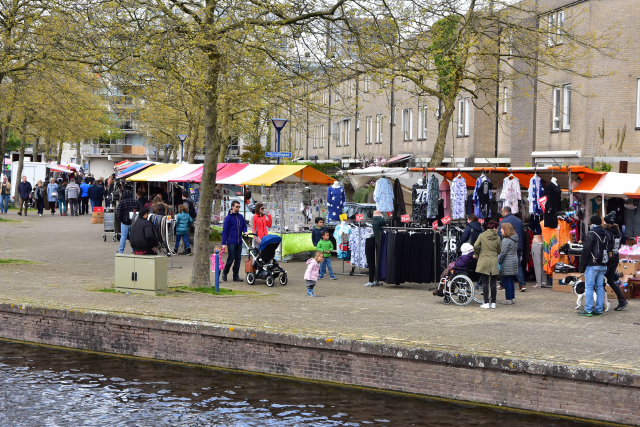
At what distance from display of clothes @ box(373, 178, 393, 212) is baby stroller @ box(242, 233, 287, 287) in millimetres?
3020

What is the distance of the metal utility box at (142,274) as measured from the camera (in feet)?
47.8

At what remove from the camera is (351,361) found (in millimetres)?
10055

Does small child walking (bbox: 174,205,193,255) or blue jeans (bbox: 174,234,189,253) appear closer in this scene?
small child walking (bbox: 174,205,193,255)

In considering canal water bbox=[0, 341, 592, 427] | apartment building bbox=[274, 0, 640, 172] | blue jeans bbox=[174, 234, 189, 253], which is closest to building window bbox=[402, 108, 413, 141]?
apartment building bbox=[274, 0, 640, 172]

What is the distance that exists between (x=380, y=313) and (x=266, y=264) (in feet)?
15.5

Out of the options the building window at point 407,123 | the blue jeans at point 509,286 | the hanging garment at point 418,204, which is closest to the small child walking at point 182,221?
the hanging garment at point 418,204

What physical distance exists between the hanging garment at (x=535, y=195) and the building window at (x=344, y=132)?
41.7 meters

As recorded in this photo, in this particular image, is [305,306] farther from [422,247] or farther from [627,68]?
[627,68]

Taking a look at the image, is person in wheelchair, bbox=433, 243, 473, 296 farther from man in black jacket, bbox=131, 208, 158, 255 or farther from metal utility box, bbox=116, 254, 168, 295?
man in black jacket, bbox=131, 208, 158, 255

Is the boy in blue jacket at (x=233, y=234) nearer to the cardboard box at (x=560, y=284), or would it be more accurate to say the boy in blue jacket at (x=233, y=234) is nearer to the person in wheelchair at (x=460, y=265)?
the person in wheelchair at (x=460, y=265)

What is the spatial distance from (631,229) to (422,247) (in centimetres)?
435

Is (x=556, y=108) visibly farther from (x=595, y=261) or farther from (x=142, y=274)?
(x=142, y=274)

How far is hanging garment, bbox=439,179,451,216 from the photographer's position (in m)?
18.6

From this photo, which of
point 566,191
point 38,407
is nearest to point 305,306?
point 38,407
